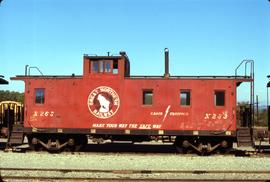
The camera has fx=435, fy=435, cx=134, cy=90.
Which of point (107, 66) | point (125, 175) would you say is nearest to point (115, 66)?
point (107, 66)

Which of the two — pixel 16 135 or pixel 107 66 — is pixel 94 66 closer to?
pixel 107 66

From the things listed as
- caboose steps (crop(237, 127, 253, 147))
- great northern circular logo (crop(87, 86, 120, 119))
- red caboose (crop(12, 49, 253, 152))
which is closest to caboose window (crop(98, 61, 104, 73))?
red caboose (crop(12, 49, 253, 152))

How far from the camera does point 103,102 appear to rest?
→ 64.8ft

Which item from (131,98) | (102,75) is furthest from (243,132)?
(102,75)

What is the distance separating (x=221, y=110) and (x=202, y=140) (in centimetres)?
162

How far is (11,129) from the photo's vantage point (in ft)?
67.5

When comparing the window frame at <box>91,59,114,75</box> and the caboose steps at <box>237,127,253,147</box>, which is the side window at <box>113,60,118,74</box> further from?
the caboose steps at <box>237,127,253,147</box>

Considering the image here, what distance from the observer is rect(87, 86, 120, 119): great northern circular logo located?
19.7 metres

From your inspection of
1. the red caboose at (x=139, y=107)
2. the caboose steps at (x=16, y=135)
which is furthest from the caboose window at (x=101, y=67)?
the caboose steps at (x=16, y=135)

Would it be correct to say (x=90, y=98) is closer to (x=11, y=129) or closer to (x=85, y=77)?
(x=85, y=77)

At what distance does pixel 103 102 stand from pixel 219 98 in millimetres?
5246

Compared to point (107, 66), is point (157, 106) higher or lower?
lower

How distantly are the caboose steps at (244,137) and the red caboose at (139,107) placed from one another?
0.34 metres

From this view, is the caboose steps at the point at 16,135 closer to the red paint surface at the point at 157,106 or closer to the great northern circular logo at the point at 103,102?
the red paint surface at the point at 157,106
